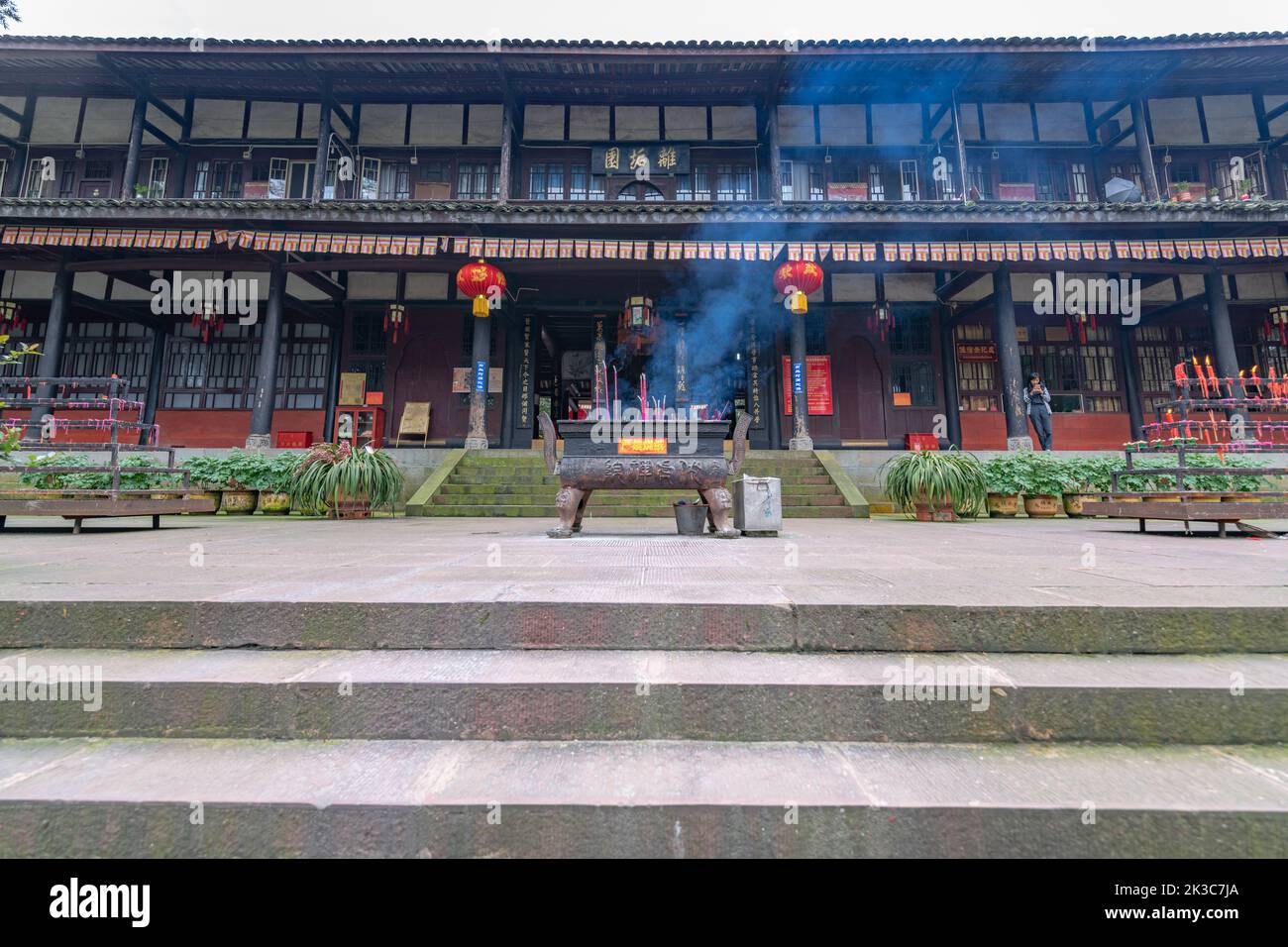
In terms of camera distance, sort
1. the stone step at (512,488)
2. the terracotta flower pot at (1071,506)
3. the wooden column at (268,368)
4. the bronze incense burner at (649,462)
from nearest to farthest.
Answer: the bronze incense burner at (649,462)
the terracotta flower pot at (1071,506)
the stone step at (512,488)
the wooden column at (268,368)

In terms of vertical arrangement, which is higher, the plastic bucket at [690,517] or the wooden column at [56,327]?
the wooden column at [56,327]

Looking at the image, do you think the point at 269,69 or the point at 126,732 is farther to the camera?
the point at 269,69

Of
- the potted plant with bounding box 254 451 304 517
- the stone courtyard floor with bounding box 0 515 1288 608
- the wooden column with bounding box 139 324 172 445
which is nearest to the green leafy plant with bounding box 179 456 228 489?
the potted plant with bounding box 254 451 304 517

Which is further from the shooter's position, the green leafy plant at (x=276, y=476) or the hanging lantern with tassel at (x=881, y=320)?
the hanging lantern with tassel at (x=881, y=320)

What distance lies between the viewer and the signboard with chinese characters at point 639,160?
40.4 ft

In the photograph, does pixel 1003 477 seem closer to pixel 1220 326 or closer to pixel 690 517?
pixel 690 517

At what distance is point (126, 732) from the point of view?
162 cm

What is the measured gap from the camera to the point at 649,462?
4.98 metres

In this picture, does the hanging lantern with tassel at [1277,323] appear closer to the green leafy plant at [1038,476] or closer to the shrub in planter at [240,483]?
the green leafy plant at [1038,476]

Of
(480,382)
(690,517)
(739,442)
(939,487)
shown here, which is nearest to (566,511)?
(690,517)

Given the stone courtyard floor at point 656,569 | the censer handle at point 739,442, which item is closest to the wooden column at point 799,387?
the censer handle at point 739,442

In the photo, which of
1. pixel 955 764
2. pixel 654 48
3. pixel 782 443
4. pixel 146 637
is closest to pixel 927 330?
pixel 782 443
